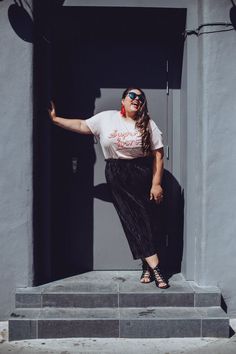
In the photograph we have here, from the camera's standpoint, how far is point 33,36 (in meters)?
5.37

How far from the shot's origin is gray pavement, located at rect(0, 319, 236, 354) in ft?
15.7

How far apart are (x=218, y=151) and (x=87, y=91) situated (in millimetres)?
1621

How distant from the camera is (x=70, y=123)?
562 cm

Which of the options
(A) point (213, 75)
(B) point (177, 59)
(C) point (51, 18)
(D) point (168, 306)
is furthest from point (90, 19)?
(D) point (168, 306)

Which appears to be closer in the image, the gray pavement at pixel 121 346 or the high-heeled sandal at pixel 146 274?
the gray pavement at pixel 121 346

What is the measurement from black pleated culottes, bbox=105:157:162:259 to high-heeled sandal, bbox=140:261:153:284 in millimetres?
179

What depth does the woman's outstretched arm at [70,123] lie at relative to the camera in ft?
18.3

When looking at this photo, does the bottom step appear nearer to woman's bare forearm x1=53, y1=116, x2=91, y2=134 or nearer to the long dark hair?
the long dark hair

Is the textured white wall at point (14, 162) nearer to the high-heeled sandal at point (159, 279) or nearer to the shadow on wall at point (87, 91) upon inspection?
the shadow on wall at point (87, 91)

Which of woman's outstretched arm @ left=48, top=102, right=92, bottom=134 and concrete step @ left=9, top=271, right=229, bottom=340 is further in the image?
woman's outstretched arm @ left=48, top=102, right=92, bottom=134

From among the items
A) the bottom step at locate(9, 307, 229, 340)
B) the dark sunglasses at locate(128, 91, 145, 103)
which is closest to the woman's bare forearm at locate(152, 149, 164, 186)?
the dark sunglasses at locate(128, 91, 145, 103)

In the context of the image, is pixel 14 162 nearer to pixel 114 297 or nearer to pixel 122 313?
pixel 114 297

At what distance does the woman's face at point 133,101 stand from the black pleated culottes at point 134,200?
524 millimetres

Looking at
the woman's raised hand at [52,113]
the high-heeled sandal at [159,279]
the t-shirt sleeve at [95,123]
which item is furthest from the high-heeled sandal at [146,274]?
the woman's raised hand at [52,113]
